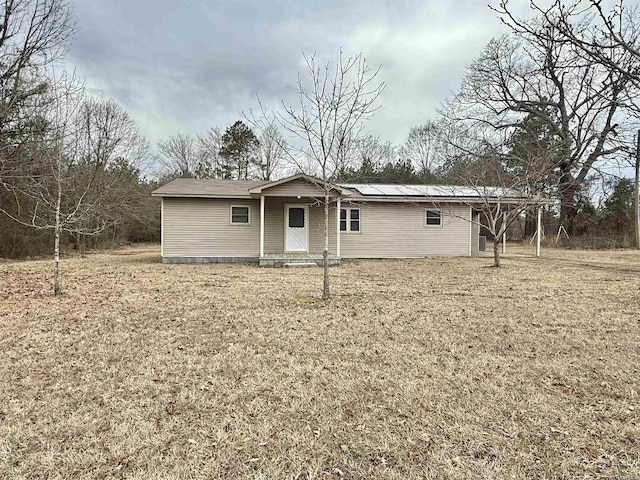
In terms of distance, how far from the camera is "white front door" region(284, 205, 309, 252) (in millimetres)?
14469

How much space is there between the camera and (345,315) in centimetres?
610

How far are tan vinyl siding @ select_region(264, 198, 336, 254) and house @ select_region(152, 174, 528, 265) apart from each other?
0.04 metres

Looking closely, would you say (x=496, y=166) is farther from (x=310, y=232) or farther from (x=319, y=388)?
(x=319, y=388)

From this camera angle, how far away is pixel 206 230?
14.0m

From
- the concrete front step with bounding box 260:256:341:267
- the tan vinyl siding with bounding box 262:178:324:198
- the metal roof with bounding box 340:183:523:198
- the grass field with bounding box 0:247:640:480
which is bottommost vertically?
the grass field with bounding box 0:247:640:480

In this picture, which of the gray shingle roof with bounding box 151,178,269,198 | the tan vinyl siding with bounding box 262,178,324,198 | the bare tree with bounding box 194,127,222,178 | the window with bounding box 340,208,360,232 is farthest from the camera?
the bare tree with bounding box 194,127,222,178

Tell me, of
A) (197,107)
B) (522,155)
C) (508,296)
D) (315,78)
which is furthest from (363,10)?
(522,155)

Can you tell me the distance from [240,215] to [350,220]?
4257mm

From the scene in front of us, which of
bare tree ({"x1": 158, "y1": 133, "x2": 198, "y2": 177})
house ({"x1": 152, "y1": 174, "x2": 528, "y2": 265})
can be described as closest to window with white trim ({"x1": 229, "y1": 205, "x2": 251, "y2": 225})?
house ({"x1": 152, "y1": 174, "x2": 528, "y2": 265})

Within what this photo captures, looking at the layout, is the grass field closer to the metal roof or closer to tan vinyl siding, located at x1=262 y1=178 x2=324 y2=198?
tan vinyl siding, located at x1=262 y1=178 x2=324 y2=198

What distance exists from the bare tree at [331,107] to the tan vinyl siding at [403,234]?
7523mm

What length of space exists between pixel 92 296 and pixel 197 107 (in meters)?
17.3

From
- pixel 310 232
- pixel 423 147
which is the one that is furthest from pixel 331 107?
pixel 423 147

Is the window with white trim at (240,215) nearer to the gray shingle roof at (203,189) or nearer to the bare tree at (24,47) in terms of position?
the gray shingle roof at (203,189)
